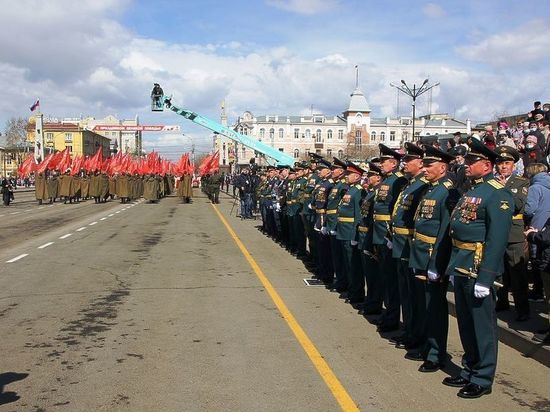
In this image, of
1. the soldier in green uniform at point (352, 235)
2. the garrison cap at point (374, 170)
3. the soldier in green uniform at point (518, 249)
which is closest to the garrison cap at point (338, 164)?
the soldier in green uniform at point (352, 235)

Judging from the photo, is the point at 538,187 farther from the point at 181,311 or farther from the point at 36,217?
the point at 36,217

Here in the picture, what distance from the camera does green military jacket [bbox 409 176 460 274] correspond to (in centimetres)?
535

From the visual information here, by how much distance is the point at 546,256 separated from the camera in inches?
236

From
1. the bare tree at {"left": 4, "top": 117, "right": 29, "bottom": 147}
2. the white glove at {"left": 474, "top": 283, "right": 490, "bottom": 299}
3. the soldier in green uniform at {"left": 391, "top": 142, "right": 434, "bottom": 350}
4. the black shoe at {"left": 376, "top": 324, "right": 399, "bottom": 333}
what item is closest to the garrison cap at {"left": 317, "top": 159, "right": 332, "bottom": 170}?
the black shoe at {"left": 376, "top": 324, "right": 399, "bottom": 333}

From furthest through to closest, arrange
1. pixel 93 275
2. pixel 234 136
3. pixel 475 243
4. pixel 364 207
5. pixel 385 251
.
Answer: pixel 234 136, pixel 93 275, pixel 364 207, pixel 385 251, pixel 475 243

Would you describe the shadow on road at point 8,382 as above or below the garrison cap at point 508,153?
below

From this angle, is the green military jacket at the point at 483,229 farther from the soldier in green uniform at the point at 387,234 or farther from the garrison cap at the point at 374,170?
the garrison cap at the point at 374,170

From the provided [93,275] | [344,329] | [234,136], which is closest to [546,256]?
[344,329]

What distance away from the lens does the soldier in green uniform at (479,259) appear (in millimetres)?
4762

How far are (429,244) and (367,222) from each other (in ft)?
6.78

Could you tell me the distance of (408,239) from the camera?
6.07 meters

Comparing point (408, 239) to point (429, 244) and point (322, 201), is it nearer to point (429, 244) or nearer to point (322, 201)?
point (429, 244)

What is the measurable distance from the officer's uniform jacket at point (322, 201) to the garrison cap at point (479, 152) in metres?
4.73

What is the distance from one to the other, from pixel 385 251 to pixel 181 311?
9.25 feet
